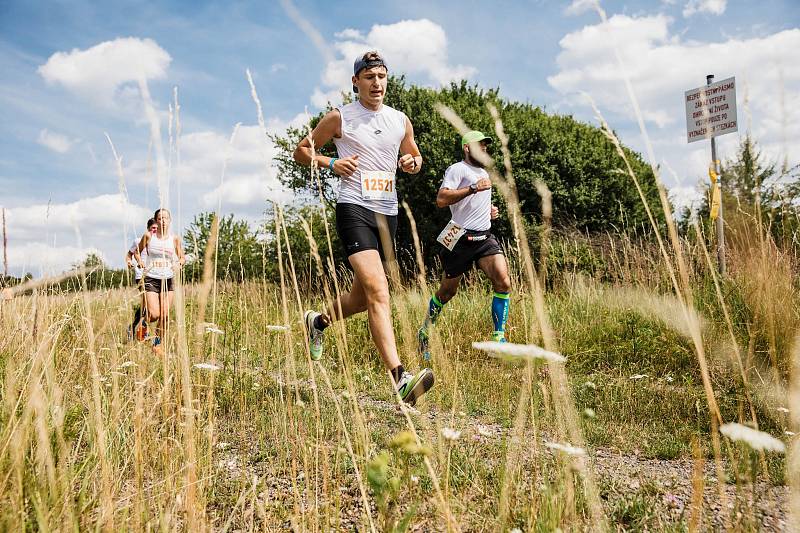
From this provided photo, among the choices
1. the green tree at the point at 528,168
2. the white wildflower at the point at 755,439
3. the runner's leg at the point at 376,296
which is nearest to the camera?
the white wildflower at the point at 755,439

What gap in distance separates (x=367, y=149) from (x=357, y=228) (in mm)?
497

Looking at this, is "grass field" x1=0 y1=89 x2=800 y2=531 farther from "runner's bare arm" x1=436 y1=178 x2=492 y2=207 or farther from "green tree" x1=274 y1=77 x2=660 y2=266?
"green tree" x1=274 y1=77 x2=660 y2=266

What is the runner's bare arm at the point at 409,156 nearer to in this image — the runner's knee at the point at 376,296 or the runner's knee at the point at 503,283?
the runner's knee at the point at 376,296

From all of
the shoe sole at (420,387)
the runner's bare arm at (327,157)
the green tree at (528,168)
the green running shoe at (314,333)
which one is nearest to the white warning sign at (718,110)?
the green tree at (528,168)

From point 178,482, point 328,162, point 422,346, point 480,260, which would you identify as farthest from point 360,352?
point 178,482

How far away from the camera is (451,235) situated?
15.0 ft

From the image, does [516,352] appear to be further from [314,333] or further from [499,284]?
[499,284]

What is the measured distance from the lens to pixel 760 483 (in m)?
2.03

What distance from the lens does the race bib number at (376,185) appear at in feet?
10.4

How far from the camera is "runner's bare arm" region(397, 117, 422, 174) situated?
10.8ft

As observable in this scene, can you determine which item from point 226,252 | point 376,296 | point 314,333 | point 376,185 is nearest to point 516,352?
point 376,296

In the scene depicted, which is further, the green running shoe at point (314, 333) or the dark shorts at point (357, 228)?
the green running shoe at point (314, 333)

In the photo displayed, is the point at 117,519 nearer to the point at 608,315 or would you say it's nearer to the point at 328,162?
the point at 328,162

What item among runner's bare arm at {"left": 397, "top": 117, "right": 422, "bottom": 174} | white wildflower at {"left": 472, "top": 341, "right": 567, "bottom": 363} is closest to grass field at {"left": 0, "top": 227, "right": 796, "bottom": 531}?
white wildflower at {"left": 472, "top": 341, "right": 567, "bottom": 363}
